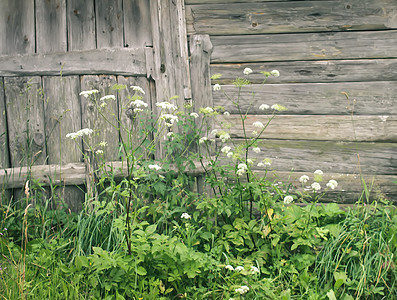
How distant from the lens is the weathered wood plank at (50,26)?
3.79m

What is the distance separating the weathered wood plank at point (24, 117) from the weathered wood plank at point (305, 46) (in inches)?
67.7

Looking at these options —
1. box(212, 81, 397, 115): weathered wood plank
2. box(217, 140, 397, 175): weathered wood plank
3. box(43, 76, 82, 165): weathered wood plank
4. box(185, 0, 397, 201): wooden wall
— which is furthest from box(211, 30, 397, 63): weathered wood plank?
box(43, 76, 82, 165): weathered wood plank

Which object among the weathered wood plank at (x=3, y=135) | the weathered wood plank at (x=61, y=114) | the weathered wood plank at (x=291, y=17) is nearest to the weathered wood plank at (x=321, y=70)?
the weathered wood plank at (x=291, y=17)

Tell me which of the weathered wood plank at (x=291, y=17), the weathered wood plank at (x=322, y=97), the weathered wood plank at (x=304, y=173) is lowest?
the weathered wood plank at (x=304, y=173)

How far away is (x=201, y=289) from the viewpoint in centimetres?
255

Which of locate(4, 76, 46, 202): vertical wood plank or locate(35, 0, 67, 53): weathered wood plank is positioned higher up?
locate(35, 0, 67, 53): weathered wood plank

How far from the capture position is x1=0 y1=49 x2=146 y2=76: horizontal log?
12.3 feet

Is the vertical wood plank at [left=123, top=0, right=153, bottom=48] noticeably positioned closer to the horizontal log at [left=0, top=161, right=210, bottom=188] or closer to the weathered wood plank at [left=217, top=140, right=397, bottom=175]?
the horizontal log at [left=0, top=161, right=210, bottom=188]

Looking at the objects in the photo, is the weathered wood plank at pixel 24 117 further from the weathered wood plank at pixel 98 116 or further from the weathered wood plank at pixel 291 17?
the weathered wood plank at pixel 291 17

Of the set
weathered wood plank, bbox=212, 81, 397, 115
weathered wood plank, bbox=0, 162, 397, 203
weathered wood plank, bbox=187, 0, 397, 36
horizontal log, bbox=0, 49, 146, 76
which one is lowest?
weathered wood plank, bbox=0, 162, 397, 203

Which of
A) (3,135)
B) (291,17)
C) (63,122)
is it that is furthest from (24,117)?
(291,17)

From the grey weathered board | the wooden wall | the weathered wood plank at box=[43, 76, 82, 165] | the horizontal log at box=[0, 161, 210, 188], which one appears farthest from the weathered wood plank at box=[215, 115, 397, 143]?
the weathered wood plank at box=[43, 76, 82, 165]

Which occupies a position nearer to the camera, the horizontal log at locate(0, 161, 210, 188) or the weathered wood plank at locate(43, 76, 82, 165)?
the horizontal log at locate(0, 161, 210, 188)

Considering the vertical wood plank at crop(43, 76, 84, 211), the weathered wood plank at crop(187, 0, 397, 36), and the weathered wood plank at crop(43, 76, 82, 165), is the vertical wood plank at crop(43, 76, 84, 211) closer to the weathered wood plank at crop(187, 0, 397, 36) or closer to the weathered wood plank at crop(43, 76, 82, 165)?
the weathered wood plank at crop(43, 76, 82, 165)
